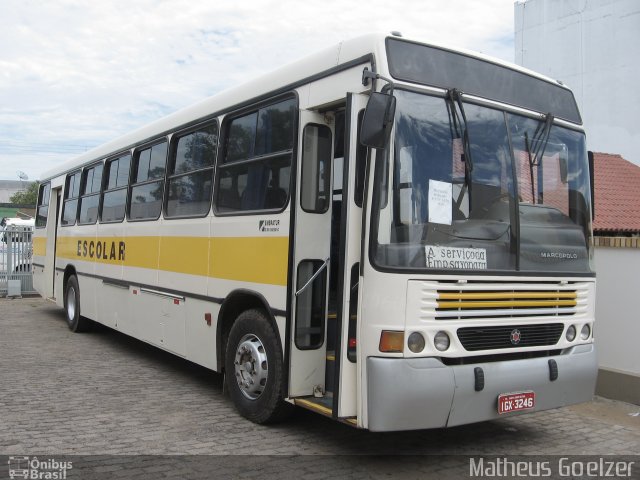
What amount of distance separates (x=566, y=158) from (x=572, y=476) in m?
2.54

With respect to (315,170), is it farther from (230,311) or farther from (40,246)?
(40,246)

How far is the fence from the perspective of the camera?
55.0 ft

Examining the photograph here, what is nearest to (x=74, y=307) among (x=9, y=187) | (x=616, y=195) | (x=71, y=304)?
(x=71, y=304)

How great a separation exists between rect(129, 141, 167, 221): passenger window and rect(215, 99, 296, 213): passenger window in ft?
5.52

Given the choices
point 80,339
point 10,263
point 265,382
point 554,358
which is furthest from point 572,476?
point 10,263

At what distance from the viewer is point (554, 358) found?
198 inches

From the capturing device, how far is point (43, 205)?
13.6 m

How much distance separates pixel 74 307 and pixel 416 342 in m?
8.31

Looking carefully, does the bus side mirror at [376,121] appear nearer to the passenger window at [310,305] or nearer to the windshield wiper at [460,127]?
the windshield wiper at [460,127]

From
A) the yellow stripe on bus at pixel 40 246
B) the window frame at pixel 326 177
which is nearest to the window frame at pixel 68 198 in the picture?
the yellow stripe on bus at pixel 40 246

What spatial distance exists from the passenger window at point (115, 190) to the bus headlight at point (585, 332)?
6.17 m

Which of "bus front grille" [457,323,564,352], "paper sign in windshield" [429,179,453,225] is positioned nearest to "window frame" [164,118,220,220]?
"paper sign in windshield" [429,179,453,225]

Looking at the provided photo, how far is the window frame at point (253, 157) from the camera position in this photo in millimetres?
5301

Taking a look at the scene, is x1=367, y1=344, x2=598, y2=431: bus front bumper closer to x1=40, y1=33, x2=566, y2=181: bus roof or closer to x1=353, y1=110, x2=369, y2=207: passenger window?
x1=353, y1=110, x2=369, y2=207: passenger window
